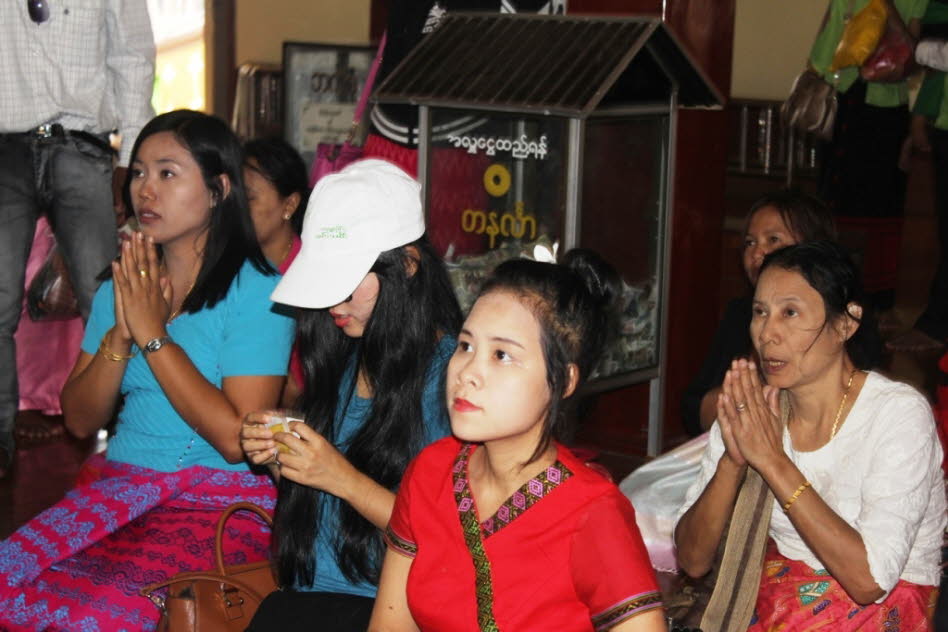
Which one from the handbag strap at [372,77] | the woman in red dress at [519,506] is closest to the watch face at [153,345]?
the woman in red dress at [519,506]

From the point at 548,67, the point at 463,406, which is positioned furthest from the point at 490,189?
the point at 463,406

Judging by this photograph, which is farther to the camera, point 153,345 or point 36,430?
point 36,430

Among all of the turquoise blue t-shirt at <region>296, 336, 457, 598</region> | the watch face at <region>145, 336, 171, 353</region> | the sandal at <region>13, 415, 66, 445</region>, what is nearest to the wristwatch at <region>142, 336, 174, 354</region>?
the watch face at <region>145, 336, 171, 353</region>

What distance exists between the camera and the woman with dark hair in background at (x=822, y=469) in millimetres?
2297

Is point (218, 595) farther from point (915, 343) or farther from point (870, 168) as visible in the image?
point (870, 168)

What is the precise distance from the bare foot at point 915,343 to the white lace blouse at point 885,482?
13.5ft

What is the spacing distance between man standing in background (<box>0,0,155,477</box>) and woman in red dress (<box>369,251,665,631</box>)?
2.44m

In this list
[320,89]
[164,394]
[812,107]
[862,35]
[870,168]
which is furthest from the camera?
[870,168]

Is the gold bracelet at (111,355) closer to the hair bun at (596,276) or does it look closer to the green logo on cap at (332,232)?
the green logo on cap at (332,232)

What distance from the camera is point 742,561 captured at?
8.04 ft

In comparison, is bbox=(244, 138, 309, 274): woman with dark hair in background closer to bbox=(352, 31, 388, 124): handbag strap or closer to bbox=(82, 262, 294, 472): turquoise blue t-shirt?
bbox=(352, 31, 388, 124): handbag strap

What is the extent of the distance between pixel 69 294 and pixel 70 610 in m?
2.21

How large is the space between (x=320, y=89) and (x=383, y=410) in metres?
4.20

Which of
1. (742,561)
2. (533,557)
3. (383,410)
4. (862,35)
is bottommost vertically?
(742,561)
